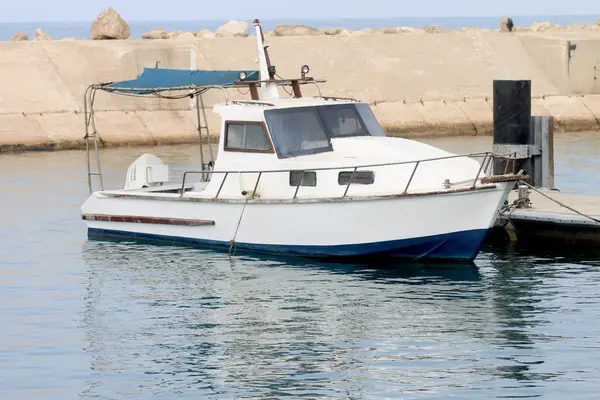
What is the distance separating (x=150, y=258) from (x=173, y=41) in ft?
101

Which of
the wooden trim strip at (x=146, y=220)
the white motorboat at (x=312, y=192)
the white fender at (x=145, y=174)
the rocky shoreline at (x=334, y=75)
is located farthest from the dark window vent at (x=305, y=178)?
the rocky shoreline at (x=334, y=75)

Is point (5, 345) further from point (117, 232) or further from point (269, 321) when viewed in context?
point (117, 232)

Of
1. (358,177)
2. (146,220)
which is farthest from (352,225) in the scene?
(146,220)

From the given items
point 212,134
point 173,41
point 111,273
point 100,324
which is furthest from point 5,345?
point 173,41

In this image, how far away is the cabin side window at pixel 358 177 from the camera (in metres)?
20.9

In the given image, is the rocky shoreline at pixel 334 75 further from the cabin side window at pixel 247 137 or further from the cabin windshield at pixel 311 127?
the cabin windshield at pixel 311 127

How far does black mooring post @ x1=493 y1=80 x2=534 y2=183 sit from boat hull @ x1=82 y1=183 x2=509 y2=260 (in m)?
4.19

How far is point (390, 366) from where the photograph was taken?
15.4 m

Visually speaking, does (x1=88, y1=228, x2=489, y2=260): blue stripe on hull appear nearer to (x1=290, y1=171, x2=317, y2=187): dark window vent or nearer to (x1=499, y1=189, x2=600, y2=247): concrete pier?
(x1=290, y1=171, x2=317, y2=187): dark window vent

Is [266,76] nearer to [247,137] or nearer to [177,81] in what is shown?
[177,81]

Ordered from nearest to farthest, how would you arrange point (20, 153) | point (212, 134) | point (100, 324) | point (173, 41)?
point (100, 324)
point (20, 153)
point (212, 134)
point (173, 41)

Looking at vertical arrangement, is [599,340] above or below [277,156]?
below

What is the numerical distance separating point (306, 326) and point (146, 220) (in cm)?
716

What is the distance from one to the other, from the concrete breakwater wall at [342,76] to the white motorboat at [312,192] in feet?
66.4
